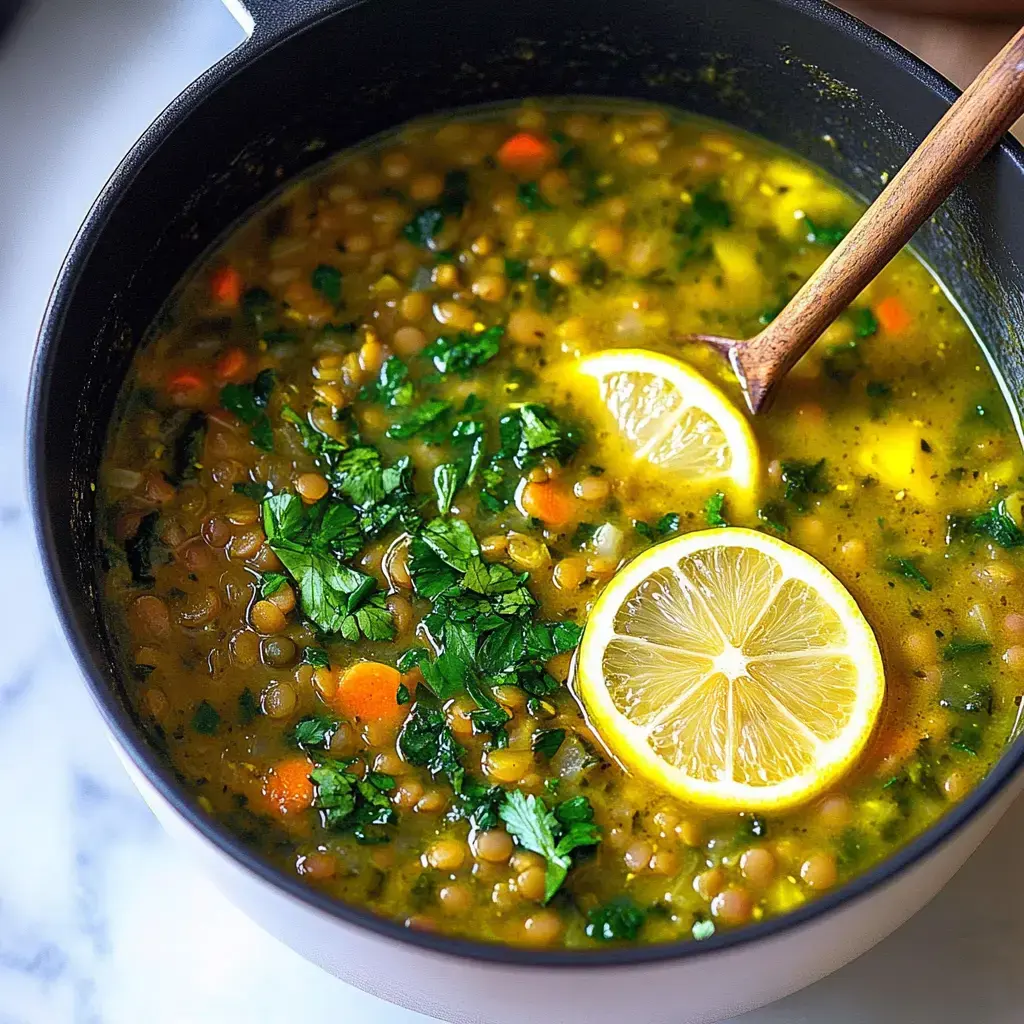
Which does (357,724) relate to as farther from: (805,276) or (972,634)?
(805,276)

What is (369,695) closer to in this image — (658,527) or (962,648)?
(658,527)

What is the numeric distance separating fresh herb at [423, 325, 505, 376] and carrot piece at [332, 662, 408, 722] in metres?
0.62

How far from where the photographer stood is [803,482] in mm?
2477

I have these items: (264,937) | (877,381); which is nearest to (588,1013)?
(264,937)

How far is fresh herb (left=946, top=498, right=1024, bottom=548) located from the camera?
244 centimetres

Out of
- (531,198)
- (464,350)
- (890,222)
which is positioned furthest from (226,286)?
(890,222)

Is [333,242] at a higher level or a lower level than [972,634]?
higher

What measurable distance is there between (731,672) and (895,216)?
2.62 ft

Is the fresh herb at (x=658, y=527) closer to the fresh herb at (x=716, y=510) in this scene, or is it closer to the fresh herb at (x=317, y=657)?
the fresh herb at (x=716, y=510)

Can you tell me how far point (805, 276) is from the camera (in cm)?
269

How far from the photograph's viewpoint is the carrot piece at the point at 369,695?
7.48 feet

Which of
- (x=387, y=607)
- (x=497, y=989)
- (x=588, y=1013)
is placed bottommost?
(x=588, y=1013)

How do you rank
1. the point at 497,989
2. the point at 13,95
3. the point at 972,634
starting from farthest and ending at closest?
1. the point at 13,95
2. the point at 972,634
3. the point at 497,989

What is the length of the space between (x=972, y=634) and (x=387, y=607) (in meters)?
1.00
